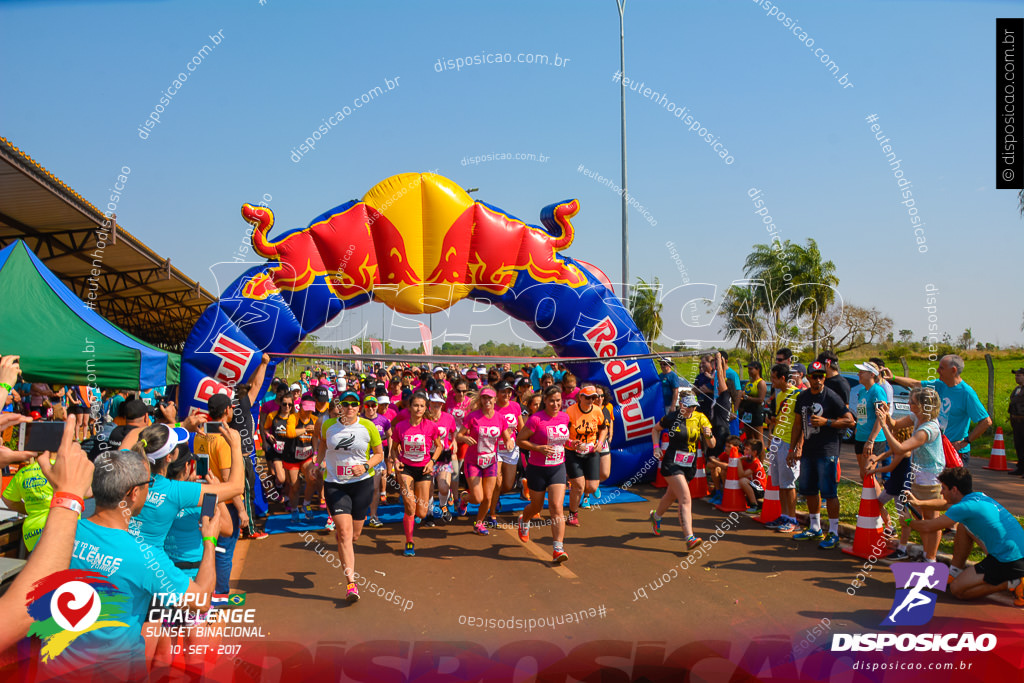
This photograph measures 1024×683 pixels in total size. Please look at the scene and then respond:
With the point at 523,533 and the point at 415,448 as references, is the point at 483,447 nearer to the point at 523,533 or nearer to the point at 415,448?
the point at 415,448

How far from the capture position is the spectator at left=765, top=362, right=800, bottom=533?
6.91 meters

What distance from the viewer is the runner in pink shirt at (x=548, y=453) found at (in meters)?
6.28

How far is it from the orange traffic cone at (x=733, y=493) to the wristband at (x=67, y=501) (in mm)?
7154

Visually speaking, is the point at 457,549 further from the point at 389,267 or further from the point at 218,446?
the point at 389,267

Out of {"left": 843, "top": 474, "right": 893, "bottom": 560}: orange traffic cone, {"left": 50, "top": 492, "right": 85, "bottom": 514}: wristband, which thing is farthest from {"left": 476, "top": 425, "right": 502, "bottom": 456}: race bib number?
{"left": 50, "top": 492, "right": 85, "bottom": 514}: wristband

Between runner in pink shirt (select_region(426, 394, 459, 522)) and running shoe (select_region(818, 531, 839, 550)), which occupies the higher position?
runner in pink shirt (select_region(426, 394, 459, 522))

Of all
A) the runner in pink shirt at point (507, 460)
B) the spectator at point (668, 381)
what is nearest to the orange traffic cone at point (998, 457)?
the spectator at point (668, 381)

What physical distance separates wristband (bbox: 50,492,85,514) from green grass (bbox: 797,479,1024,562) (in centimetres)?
674

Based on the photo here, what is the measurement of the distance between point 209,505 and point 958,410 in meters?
7.49

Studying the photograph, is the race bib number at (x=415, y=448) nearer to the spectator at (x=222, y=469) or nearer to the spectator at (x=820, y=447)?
the spectator at (x=222, y=469)

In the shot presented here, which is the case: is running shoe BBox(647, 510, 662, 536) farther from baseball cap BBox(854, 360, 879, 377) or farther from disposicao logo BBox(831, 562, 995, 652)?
baseball cap BBox(854, 360, 879, 377)

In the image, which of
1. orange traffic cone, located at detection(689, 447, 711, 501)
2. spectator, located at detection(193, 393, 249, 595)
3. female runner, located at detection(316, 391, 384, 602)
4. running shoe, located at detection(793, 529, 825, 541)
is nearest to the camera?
spectator, located at detection(193, 393, 249, 595)

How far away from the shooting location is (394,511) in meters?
8.08

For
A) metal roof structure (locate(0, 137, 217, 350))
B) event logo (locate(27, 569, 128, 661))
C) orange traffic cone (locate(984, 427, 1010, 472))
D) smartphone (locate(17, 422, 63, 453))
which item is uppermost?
metal roof structure (locate(0, 137, 217, 350))
